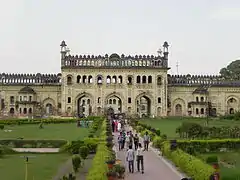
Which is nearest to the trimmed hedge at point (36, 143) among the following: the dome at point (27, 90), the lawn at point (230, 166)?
the lawn at point (230, 166)

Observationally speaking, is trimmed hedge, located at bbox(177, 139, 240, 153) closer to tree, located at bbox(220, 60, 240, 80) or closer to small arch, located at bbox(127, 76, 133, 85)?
small arch, located at bbox(127, 76, 133, 85)

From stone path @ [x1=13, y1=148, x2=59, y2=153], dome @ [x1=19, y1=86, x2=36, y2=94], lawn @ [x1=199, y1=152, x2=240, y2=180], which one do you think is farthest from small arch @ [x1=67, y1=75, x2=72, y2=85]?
lawn @ [x1=199, y1=152, x2=240, y2=180]

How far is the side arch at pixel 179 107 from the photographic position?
5034cm

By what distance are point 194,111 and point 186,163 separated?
37481 mm

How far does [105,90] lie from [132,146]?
108 feet

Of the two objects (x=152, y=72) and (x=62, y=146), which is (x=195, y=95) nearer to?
(x=152, y=72)

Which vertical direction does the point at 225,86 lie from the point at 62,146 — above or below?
above

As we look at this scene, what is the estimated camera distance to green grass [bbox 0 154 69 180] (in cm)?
1176

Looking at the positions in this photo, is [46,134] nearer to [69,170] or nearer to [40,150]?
[40,150]

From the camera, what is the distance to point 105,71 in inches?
1917

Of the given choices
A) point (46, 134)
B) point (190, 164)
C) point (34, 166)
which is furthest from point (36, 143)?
point (190, 164)

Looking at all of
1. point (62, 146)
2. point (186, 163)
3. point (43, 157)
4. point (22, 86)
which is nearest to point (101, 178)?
point (186, 163)

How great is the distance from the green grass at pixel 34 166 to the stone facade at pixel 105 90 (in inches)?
1261

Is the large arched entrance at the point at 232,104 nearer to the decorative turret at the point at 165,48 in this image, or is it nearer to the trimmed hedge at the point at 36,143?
the decorative turret at the point at 165,48
